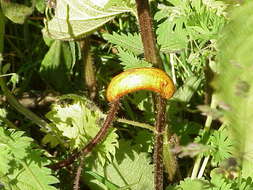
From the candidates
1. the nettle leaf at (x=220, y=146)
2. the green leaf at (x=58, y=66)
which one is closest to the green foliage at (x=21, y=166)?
the nettle leaf at (x=220, y=146)

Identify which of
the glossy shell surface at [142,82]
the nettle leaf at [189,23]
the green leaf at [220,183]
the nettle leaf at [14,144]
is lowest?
the green leaf at [220,183]

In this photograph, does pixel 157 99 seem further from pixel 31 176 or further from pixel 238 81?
pixel 238 81

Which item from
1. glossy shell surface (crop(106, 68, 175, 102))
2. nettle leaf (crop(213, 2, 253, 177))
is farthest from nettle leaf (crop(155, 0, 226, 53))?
nettle leaf (crop(213, 2, 253, 177))

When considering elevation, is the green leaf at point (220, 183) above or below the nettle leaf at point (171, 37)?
below

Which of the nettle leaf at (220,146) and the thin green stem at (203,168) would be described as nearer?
the nettle leaf at (220,146)

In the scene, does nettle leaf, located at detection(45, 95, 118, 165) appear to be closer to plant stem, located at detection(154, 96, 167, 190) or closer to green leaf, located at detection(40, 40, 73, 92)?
plant stem, located at detection(154, 96, 167, 190)

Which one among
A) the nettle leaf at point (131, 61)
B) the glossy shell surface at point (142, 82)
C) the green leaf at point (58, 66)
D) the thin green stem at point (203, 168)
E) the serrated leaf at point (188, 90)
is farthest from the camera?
the green leaf at point (58, 66)

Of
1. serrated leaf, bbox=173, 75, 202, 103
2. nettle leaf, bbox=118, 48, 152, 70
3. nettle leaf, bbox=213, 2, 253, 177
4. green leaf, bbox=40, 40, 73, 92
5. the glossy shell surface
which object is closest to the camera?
nettle leaf, bbox=213, 2, 253, 177

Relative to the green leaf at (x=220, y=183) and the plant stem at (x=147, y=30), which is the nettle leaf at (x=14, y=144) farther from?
the green leaf at (x=220, y=183)
